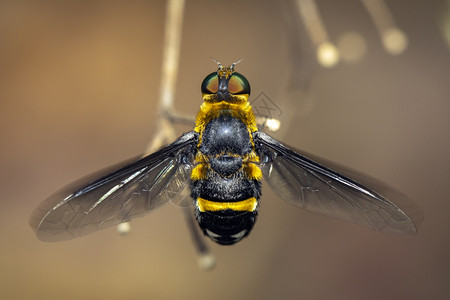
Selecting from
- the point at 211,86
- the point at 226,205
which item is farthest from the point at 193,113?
the point at 226,205

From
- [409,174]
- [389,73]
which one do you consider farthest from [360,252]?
[389,73]

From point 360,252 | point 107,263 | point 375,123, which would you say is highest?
point 375,123

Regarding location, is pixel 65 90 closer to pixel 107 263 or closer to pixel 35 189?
pixel 35 189

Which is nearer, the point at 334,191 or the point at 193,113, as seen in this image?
the point at 334,191

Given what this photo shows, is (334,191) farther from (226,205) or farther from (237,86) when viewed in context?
(237,86)

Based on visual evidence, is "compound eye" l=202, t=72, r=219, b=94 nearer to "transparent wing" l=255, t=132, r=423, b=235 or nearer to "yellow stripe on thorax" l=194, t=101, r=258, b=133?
"yellow stripe on thorax" l=194, t=101, r=258, b=133

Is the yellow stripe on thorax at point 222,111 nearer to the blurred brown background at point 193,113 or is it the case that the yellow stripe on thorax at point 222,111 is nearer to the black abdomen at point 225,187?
the black abdomen at point 225,187
